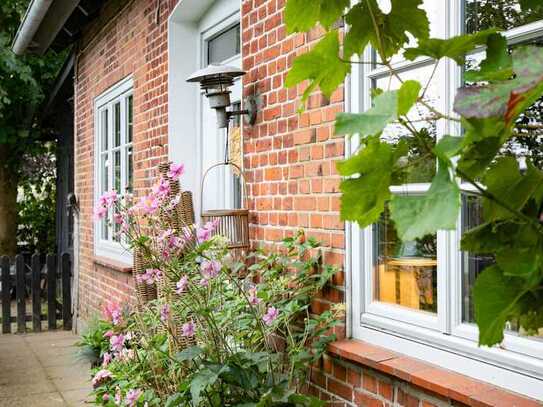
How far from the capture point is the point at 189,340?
12.6 ft

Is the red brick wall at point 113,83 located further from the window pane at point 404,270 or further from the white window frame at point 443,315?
the window pane at point 404,270

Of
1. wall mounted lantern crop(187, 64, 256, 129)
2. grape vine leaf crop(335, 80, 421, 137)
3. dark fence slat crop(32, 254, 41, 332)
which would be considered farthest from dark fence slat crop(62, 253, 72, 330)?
grape vine leaf crop(335, 80, 421, 137)

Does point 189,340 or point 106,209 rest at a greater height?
point 106,209

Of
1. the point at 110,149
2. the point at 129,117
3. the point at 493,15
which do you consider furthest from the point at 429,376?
the point at 110,149

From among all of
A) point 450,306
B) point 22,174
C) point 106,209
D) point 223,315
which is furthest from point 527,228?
point 22,174

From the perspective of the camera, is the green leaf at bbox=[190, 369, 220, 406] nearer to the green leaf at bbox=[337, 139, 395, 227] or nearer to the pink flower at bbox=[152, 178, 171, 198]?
the pink flower at bbox=[152, 178, 171, 198]

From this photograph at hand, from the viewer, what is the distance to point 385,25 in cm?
99

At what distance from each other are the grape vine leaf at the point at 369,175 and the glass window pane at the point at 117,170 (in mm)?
6463

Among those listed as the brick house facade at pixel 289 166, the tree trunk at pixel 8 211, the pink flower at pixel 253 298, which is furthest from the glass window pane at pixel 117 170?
the tree trunk at pixel 8 211

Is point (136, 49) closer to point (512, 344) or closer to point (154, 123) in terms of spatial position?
point (154, 123)

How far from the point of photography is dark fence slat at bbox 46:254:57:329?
352 inches

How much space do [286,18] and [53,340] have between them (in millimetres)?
7728

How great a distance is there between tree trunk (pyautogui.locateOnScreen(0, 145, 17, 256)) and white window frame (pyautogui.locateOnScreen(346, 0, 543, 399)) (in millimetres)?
9585

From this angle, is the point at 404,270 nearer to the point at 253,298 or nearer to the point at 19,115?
the point at 253,298
